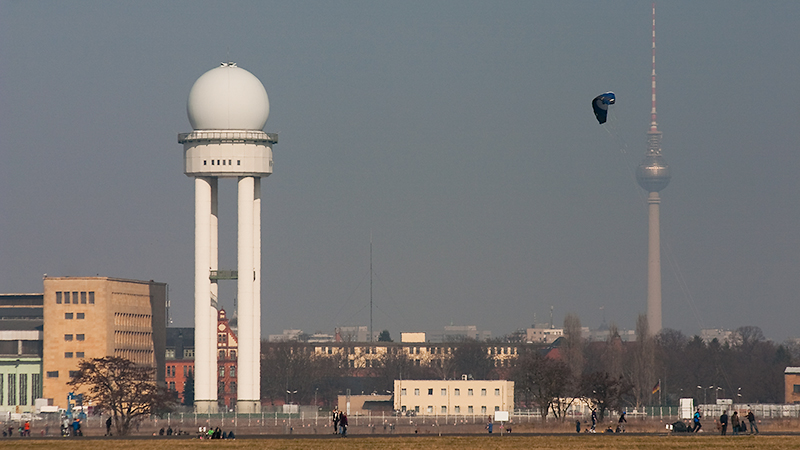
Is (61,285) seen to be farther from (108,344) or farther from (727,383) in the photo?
(727,383)

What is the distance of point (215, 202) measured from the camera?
130375 mm

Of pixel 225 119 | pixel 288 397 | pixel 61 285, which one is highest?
pixel 225 119

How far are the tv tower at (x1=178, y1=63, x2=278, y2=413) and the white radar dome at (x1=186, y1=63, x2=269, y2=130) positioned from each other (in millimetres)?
79

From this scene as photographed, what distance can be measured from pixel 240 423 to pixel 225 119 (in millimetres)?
27635

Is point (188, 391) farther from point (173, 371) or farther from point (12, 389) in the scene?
point (12, 389)

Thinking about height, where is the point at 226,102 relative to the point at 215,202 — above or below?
above

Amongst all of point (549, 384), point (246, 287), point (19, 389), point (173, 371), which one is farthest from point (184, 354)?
point (549, 384)

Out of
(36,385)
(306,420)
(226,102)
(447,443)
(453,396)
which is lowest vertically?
(306,420)

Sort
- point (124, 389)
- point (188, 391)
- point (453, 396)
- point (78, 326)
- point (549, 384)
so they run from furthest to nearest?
point (188, 391) → point (78, 326) → point (453, 396) → point (549, 384) → point (124, 389)

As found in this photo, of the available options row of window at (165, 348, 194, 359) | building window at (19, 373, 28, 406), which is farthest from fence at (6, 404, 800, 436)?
row of window at (165, 348, 194, 359)

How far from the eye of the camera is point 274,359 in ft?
620

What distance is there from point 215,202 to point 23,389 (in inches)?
1319

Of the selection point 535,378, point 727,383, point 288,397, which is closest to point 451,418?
point 535,378

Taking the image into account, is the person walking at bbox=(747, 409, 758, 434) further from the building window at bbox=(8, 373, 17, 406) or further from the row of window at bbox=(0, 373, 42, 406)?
the building window at bbox=(8, 373, 17, 406)
